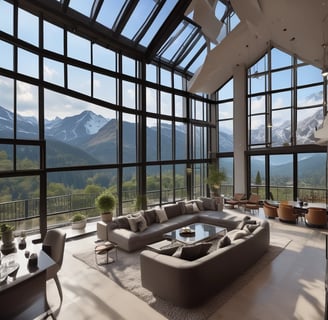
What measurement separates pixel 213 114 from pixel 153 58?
16.2 feet

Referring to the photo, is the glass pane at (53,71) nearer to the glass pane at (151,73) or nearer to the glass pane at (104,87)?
the glass pane at (104,87)

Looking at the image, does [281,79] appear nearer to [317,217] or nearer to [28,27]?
[317,217]

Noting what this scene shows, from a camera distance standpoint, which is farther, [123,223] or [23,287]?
[123,223]

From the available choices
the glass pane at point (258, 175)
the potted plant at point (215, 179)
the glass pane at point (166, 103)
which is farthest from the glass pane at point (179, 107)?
the glass pane at point (258, 175)

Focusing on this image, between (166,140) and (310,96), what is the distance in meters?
6.26

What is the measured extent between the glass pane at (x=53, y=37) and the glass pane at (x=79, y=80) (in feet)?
1.87

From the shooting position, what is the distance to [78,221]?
7.06 meters

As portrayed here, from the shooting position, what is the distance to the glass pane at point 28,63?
5.69 meters

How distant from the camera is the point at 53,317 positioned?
3.21 m

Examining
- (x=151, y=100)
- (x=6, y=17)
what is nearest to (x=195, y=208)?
(x=151, y=100)

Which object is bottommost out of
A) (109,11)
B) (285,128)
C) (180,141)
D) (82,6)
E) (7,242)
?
(7,242)

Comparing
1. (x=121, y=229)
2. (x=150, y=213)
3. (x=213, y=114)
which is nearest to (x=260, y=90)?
(x=213, y=114)

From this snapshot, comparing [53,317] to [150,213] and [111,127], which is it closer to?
[150,213]

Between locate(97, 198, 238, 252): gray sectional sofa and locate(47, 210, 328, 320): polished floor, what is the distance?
110 cm
